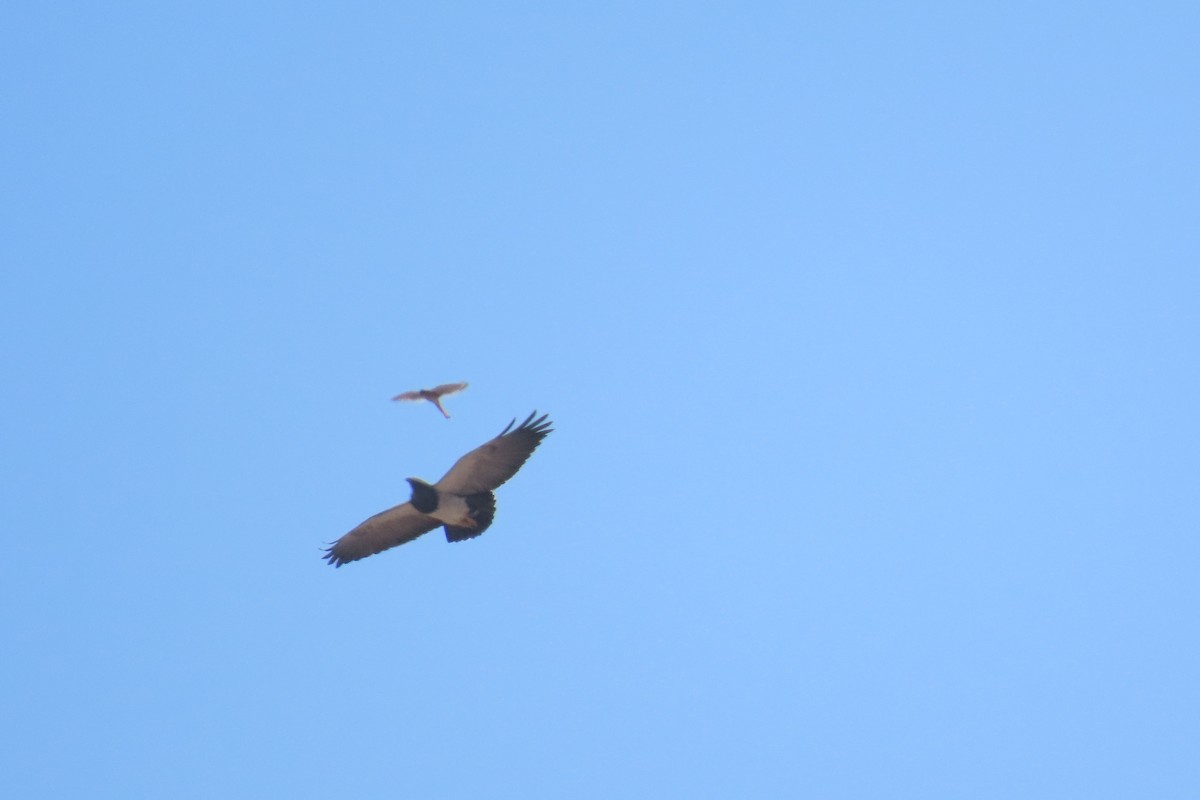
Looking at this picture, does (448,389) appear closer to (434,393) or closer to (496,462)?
(434,393)

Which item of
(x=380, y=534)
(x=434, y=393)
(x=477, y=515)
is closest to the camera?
(x=434, y=393)

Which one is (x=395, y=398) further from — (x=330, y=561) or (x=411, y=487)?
(x=330, y=561)

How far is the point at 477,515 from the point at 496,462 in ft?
2.56

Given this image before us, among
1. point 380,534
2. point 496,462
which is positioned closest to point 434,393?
point 496,462

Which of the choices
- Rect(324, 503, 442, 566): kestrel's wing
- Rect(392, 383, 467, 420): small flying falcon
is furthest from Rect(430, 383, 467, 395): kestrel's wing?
Rect(324, 503, 442, 566): kestrel's wing

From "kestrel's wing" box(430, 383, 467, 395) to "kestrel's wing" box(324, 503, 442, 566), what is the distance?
3095mm

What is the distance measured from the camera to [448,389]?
16.8m

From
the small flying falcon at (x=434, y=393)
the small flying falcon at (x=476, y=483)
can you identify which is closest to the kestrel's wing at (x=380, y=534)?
the small flying falcon at (x=476, y=483)

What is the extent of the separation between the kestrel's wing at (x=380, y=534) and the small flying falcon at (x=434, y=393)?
292cm

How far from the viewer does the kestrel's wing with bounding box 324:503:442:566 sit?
19562 mm

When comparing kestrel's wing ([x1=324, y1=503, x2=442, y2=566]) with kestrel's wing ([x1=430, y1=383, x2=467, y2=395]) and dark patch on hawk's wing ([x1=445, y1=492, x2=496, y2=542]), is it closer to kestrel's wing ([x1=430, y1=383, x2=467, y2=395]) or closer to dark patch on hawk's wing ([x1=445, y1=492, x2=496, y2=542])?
dark patch on hawk's wing ([x1=445, y1=492, x2=496, y2=542])

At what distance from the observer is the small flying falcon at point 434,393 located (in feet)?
54.9

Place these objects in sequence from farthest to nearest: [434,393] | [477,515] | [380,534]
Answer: [380,534] → [477,515] → [434,393]

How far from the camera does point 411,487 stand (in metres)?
18.3
